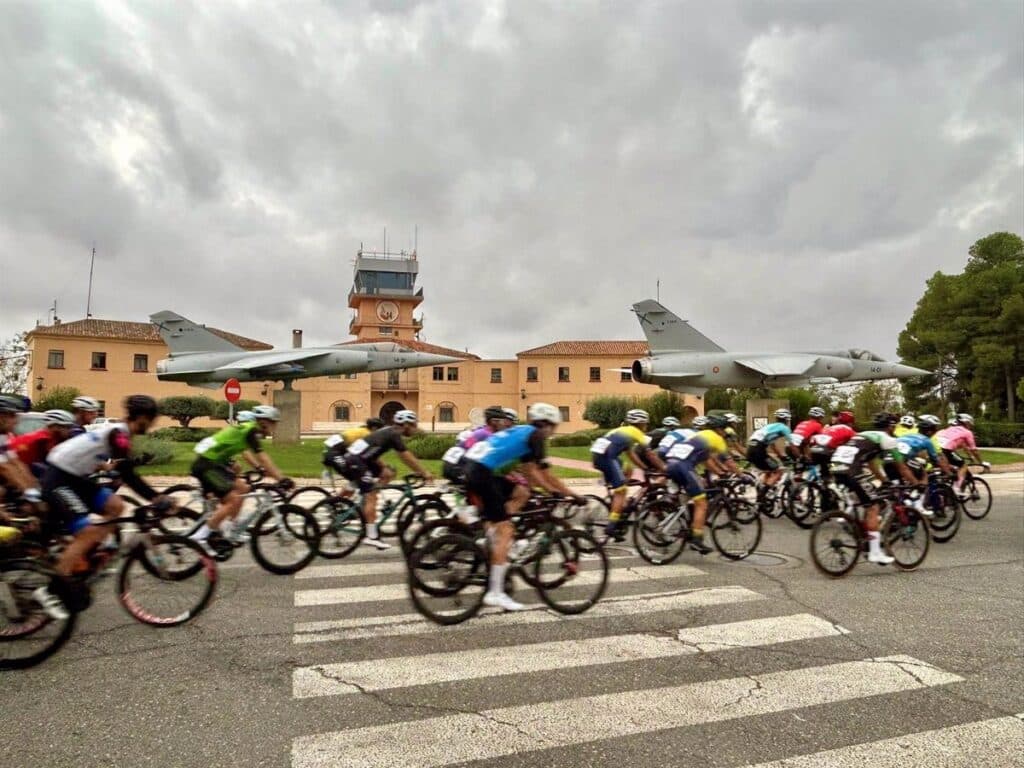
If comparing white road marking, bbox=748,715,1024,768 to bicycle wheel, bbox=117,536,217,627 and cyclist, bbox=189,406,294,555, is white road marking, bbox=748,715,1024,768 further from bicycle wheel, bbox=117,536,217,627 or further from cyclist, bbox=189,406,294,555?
cyclist, bbox=189,406,294,555

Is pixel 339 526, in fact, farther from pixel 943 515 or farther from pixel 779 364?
pixel 779 364

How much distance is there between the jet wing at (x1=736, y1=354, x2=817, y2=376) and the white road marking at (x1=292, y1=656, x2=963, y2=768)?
78.9 ft

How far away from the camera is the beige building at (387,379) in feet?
164

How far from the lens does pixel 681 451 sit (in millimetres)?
7875

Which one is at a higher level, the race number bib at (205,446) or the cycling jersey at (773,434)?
the cycling jersey at (773,434)

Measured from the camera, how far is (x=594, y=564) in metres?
6.06

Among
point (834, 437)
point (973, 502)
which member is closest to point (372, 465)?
point (834, 437)

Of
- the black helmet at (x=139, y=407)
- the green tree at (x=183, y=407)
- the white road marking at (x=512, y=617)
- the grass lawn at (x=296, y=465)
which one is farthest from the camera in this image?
the green tree at (x=183, y=407)

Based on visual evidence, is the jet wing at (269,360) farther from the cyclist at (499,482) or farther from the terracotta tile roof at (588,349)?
the terracotta tile roof at (588,349)

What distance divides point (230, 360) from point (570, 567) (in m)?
26.7

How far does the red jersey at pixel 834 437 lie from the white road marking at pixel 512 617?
11.8 ft

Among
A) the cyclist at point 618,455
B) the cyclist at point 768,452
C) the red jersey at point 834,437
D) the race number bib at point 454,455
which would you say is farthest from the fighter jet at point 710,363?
the race number bib at point 454,455

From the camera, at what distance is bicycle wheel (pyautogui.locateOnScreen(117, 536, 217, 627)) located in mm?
5305

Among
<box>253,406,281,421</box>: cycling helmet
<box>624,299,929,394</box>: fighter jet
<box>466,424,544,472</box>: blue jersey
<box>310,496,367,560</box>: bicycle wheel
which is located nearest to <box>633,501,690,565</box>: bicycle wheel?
<box>466,424,544,472</box>: blue jersey
